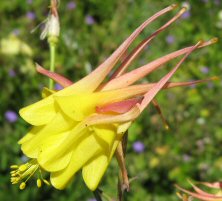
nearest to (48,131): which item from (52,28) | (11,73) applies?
(52,28)

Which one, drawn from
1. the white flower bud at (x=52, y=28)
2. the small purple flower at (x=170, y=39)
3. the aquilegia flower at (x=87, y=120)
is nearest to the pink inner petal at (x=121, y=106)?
the aquilegia flower at (x=87, y=120)

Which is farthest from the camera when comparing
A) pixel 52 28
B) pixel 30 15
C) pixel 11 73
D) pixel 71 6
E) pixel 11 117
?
pixel 71 6

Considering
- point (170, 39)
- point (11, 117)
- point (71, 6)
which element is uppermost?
point (11, 117)

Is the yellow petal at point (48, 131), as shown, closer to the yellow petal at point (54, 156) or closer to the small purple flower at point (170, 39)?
the yellow petal at point (54, 156)

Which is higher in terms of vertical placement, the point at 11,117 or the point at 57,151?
the point at 57,151

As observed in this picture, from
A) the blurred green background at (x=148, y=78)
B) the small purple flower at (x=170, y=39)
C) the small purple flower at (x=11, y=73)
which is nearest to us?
the blurred green background at (x=148, y=78)

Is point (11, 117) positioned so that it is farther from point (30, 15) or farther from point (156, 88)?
point (156, 88)

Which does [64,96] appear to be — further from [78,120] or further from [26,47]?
[26,47]
